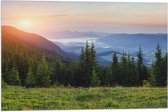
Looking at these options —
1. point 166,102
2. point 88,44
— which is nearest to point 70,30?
point 88,44

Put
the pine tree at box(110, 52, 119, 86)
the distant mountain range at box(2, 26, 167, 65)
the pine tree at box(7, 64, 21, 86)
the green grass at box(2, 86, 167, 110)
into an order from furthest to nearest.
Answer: the pine tree at box(110, 52, 119, 86) → the distant mountain range at box(2, 26, 167, 65) → the pine tree at box(7, 64, 21, 86) → the green grass at box(2, 86, 167, 110)

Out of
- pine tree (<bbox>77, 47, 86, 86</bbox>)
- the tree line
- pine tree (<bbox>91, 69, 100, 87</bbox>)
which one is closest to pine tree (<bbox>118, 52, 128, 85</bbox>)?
the tree line

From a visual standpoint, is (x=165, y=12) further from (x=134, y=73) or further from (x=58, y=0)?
(x=58, y=0)

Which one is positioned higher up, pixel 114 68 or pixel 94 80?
pixel 114 68

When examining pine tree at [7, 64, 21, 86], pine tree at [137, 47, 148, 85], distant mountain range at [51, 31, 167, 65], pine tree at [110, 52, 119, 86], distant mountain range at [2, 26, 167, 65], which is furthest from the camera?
pine tree at [137, 47, 148, 85]

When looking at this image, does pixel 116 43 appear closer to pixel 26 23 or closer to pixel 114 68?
pixel 114 68

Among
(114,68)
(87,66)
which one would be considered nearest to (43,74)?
(87,66)

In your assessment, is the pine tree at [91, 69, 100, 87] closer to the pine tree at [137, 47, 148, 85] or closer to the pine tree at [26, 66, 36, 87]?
the pine tree at [137, 47, 148, 85]
